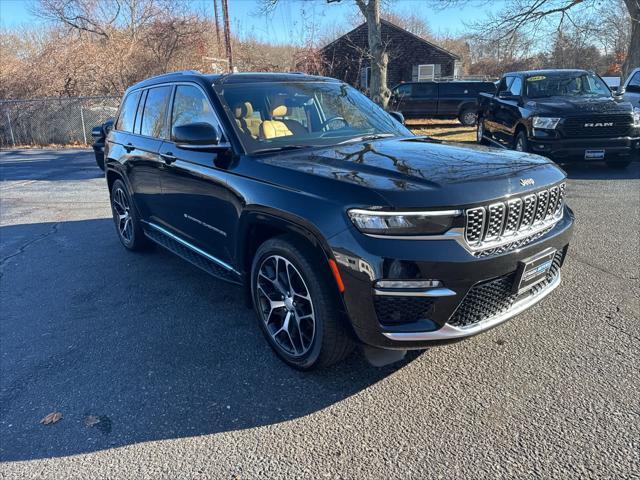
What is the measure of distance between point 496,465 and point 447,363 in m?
0.91

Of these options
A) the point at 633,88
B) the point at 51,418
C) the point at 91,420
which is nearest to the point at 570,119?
the point at 633,88

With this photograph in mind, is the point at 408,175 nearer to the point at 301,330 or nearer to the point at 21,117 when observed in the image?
the point at 301,330

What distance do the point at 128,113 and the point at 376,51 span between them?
36.0 feet

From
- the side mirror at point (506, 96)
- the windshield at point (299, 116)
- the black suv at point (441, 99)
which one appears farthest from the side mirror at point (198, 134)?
the black suv at point (441, 99)

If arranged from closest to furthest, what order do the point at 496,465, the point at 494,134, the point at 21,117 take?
the point at 496,465, the point at 494,134, the point at 21,117

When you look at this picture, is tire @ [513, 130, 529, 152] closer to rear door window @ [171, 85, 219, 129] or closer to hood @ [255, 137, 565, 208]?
hood @ [255, 137, 565, 208]

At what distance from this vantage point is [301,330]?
3.07m

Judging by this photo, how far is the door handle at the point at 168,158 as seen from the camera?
4230 mm

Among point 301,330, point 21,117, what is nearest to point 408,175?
point 301,330

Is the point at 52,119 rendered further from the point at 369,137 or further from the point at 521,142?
the point at 369,137

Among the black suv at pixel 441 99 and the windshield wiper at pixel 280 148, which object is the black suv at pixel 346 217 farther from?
the black suv at pixel 441 99

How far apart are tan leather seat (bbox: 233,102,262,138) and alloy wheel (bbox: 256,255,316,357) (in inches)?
41.2

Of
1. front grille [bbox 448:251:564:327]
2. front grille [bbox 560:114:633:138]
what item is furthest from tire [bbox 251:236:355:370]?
front grille [bbox 560:114:633:138]

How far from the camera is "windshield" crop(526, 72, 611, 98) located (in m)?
9.83
